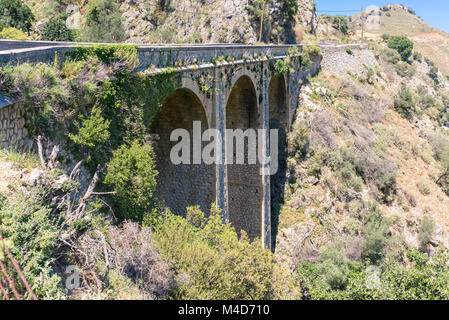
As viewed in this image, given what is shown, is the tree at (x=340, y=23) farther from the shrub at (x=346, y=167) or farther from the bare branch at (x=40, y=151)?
the bare branch at (x=40, y=151)

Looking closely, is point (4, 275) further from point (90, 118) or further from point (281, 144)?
point (281, 144)

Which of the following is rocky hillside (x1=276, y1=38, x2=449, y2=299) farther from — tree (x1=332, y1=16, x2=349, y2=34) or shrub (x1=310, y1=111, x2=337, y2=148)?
tree (x1=332, y1=16, x2=349, y2=34)

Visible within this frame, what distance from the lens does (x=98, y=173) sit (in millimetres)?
8500

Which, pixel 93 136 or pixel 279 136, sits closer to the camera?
pixel 93 136

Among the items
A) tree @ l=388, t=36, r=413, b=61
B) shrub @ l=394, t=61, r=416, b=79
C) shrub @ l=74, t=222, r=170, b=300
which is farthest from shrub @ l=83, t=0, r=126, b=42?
tree @ l=388, t=36, r=413, b=61

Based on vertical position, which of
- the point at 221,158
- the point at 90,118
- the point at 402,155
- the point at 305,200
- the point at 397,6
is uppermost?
the point at 397,6

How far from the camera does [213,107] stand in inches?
560

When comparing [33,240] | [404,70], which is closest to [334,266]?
[33,240]

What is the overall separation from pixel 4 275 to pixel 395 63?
54915 millimetres

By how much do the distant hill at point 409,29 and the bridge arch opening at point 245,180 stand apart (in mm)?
67767

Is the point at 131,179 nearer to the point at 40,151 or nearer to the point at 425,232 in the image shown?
the point at 40,151

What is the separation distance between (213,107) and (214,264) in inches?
266

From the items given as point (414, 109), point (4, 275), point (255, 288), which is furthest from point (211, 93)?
point (414, 109)

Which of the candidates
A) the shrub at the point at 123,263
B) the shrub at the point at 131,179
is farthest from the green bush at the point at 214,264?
the shrub at the point at 131,179
